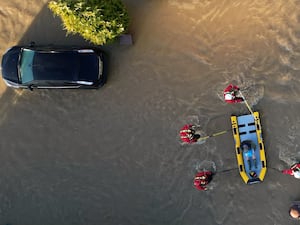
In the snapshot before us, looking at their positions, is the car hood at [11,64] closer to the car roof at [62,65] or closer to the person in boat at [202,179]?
the car roof at [62,65]

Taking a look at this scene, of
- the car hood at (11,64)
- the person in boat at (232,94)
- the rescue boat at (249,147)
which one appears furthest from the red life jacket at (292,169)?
the car hood at (11,64)

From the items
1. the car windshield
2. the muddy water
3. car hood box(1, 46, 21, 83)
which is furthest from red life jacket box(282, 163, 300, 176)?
car hood box(1, 46, 21, 83)

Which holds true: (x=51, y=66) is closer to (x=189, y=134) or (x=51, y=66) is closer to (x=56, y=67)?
(x=56, y=67)

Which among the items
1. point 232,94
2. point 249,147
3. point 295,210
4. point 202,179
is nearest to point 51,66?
point 232,94

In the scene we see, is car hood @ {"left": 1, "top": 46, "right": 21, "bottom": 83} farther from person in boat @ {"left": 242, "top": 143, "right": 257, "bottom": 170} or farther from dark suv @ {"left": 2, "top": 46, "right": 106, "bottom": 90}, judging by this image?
person in boat @ {"left": 242, "top": 143, "right": 257, "bottom": 170}

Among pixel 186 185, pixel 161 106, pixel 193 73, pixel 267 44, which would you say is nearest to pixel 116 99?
pixel 161 106

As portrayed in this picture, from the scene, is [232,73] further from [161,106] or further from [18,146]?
[18,146]
